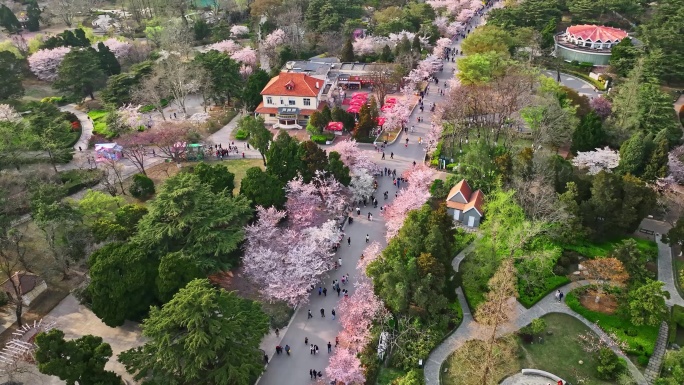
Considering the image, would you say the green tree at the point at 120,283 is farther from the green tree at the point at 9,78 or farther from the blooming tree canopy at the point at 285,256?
the green tree at the point at 9,78

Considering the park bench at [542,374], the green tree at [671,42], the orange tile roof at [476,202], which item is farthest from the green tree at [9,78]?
the green tree at [671,42]

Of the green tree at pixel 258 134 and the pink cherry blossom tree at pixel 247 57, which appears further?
the pink cherry blossom tree at pixel 247 57

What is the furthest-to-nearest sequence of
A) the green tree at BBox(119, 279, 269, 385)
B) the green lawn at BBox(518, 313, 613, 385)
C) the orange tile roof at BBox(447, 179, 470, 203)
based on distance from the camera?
the orange tile roof at BBox(447, 179, 470, 203)
the green lawn at BBox(518, 313, 613, 385)
the green tree at BBox(119, 279, 269, 385)

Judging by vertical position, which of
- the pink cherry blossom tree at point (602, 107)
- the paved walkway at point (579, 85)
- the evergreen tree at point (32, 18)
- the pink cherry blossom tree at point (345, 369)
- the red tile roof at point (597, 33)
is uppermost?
the evergreen tree at point (32, 18)

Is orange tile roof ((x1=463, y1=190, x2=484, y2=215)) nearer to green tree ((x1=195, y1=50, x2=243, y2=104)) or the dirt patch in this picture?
the dirt patch

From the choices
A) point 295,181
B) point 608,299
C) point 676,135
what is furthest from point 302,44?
point 608,299

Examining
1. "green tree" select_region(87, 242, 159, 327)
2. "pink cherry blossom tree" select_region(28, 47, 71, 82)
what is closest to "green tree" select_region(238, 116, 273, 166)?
"green tree" select_region(87, 242, 159, 327)
